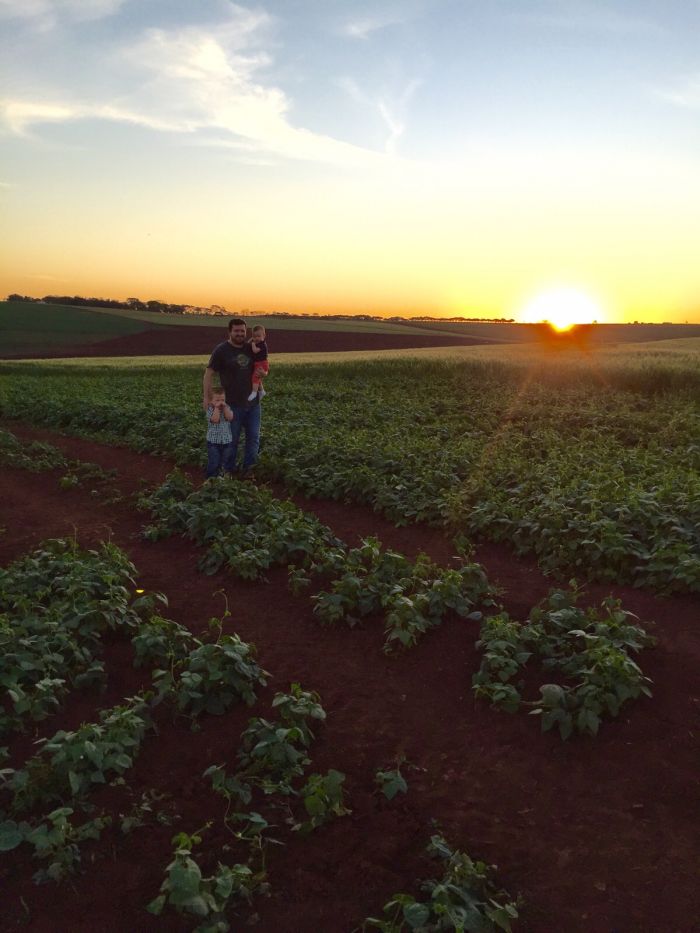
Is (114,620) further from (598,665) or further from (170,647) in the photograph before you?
(598,665)

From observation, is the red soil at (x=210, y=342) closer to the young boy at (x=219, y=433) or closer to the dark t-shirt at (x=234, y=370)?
the dark t-shirt at (x=234, y=370)

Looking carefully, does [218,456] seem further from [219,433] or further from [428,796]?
[428,796]

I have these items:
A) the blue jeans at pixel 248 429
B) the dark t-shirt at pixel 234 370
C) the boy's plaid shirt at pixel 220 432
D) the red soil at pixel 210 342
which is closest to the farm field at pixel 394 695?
the boy's plaid shirt at pixel 220 432

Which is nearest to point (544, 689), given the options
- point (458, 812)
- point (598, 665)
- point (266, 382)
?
point (598, 665)

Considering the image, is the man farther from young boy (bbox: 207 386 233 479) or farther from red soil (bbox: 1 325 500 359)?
red soil (bbox: 1 325 500 359)

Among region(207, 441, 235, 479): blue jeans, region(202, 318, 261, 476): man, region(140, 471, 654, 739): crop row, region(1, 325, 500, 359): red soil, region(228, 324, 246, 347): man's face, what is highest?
region(1, 325, 500, 359): red soil

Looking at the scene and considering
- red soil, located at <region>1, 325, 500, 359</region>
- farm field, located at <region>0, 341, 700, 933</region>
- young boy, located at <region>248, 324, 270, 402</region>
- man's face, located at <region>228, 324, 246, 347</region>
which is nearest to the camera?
farm field, located at <region>0, 341, 700, 933</region>

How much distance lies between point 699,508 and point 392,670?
4471 millimetres

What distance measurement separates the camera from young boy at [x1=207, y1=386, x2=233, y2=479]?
10891 mm

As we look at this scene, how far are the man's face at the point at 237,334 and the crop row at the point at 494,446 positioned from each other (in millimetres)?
2454

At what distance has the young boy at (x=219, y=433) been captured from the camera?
10891 mm

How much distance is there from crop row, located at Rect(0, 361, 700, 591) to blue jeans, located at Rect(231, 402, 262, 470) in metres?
0.38

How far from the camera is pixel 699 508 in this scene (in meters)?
7.83

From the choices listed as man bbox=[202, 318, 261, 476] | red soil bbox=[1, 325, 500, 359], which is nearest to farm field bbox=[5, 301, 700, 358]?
red soil bbox=[1, 325, 500, 359]
